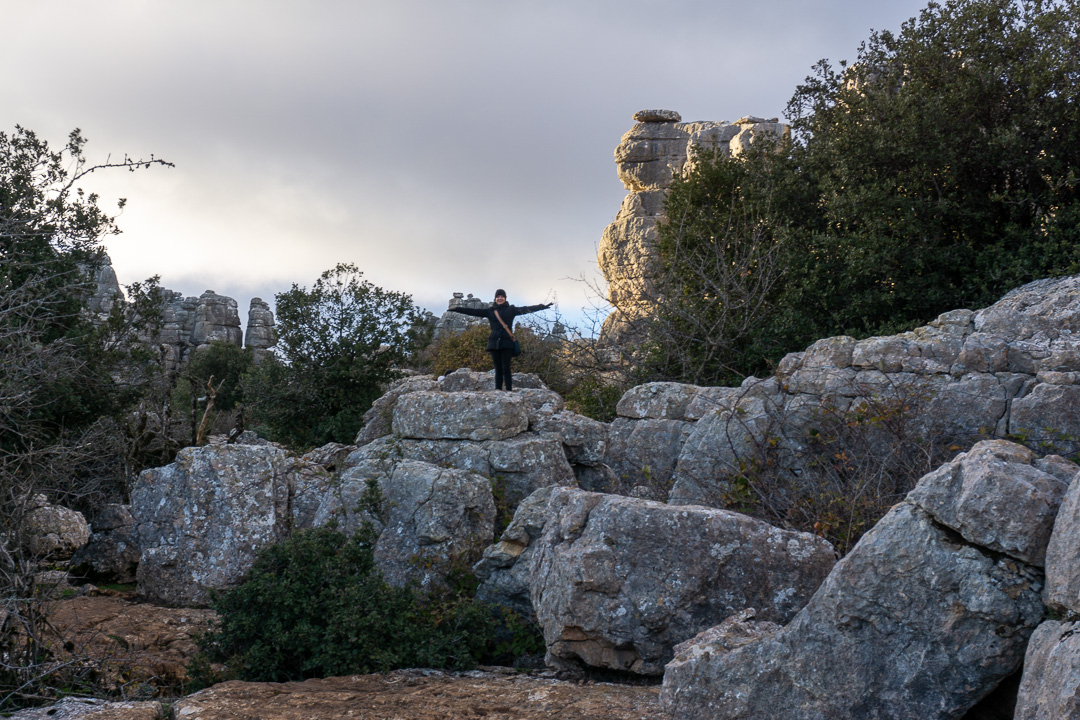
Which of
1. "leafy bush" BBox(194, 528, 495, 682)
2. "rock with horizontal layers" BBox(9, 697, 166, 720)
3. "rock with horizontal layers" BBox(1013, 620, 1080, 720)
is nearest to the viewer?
"rock with horizontal layers" BBox(1013, 620, 1080, 720)

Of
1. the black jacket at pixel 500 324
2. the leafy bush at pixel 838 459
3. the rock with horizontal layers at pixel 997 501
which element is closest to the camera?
the rock with horizontal layers at pixel 997 501

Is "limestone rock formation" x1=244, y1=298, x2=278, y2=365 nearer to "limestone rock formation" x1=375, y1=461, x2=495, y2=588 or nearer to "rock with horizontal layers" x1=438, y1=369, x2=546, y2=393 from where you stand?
"rock with horizontal layers" x1=438, y1=369, x2=546, y2=393

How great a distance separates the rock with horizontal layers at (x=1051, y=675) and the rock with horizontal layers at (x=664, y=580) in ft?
5.33

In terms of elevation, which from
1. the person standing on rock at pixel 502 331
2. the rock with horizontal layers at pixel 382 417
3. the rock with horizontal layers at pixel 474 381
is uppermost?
the person standing on rock at pixel 502 331

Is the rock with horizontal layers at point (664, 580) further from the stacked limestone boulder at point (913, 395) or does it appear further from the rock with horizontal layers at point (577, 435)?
the rock with horizontal layers at point (577, 435)

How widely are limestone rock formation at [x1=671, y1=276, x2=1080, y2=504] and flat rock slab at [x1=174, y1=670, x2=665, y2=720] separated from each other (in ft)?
11.1

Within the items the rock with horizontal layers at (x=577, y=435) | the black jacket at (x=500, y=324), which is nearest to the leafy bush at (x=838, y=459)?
the rock with horizontal layers at (x=577, y=435)

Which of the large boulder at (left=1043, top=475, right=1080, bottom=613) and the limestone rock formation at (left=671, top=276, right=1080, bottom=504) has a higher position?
the limestone rock formation at (left=671, top=276, right=1080, bottom=504)

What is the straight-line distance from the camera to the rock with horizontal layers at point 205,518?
30.1 ft

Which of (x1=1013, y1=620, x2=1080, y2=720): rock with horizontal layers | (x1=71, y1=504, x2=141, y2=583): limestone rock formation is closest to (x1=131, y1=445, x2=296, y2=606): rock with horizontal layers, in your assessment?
(x1=71, y1=504, x2=141, y2=583): limestone rock formation

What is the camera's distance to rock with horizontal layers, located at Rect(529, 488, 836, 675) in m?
5.43

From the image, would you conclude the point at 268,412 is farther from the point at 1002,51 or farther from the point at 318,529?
the point at 1002,51

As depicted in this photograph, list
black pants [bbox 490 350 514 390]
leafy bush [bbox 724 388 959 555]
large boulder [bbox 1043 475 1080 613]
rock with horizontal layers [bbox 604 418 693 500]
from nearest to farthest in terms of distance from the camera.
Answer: large boulder [bbox 1043 475 1080 613], leafy bush [bbox 724 388 959 555], rock with horizontal layers [bbox 604 418 693 500], black pants [bbox 490 350 514 390]

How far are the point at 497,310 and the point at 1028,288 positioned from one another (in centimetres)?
815
